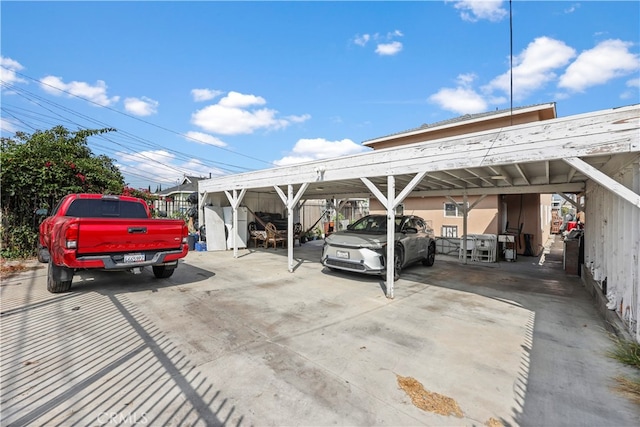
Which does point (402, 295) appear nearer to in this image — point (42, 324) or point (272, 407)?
point (272, 407)

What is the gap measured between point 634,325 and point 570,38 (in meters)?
5.86

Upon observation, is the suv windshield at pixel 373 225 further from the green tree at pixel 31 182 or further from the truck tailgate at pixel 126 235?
the green tree at pixel 31 182

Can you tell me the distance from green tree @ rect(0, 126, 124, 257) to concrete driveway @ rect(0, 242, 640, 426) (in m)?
4.20

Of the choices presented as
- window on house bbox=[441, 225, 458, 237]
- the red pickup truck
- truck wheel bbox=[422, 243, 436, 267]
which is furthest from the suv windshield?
window on house bbox=[441, 225, 458, 237]

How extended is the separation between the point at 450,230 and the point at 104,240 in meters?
12.4

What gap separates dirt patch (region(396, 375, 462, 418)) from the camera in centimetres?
228

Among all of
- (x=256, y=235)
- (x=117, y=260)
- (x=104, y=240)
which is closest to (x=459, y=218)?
(x=256, y=235)

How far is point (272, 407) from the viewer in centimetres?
226

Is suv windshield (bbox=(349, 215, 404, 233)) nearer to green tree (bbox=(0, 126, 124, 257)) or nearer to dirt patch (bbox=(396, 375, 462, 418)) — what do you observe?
dirt patch (bbox=(396, 375, 462, 418))

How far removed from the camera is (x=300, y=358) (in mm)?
3080

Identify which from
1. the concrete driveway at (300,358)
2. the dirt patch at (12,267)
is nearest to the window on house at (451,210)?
the concrete driveway at (300,358)

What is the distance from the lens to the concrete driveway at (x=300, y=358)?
7.31 ft

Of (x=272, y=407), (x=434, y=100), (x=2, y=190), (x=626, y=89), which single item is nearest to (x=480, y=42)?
(x=626, y=89)

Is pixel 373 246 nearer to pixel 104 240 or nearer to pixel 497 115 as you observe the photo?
pixel 104 240
